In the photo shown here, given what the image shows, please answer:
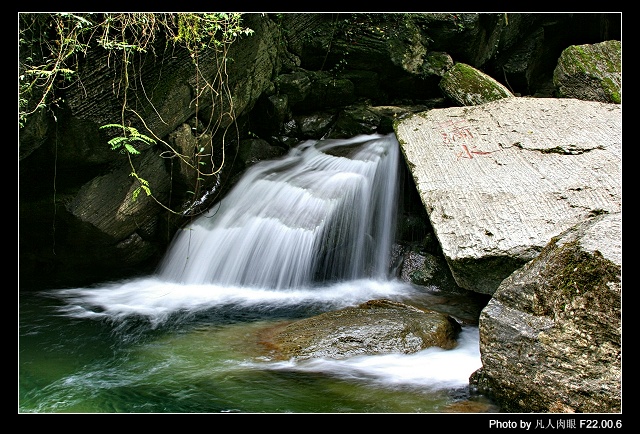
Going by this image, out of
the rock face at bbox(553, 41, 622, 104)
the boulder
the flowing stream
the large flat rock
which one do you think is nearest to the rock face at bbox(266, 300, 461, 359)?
the flowing stream

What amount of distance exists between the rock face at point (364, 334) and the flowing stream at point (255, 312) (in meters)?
0.09

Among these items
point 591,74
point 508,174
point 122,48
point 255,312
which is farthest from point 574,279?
point 591,74

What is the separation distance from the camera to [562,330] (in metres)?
2.44

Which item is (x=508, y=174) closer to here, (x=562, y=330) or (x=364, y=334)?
(x=364, y=334)

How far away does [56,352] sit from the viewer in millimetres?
3496

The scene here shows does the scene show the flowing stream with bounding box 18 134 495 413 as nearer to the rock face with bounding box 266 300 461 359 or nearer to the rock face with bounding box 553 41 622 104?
the rock face with bounding box 266 300 461 359

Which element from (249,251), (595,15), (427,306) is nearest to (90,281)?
(249,251)

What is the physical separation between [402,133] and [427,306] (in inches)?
A: 80.4

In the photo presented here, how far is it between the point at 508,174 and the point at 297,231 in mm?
2073

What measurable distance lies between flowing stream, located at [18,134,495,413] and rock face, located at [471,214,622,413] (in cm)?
26

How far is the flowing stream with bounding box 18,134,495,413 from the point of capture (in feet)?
9.25

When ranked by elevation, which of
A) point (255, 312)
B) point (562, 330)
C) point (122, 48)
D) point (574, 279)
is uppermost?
point (122, 48)

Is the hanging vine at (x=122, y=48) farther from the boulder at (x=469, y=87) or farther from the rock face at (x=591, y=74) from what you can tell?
the rock face at (x=591, y=74)

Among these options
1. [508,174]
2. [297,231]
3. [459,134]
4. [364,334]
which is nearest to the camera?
[364,334]
